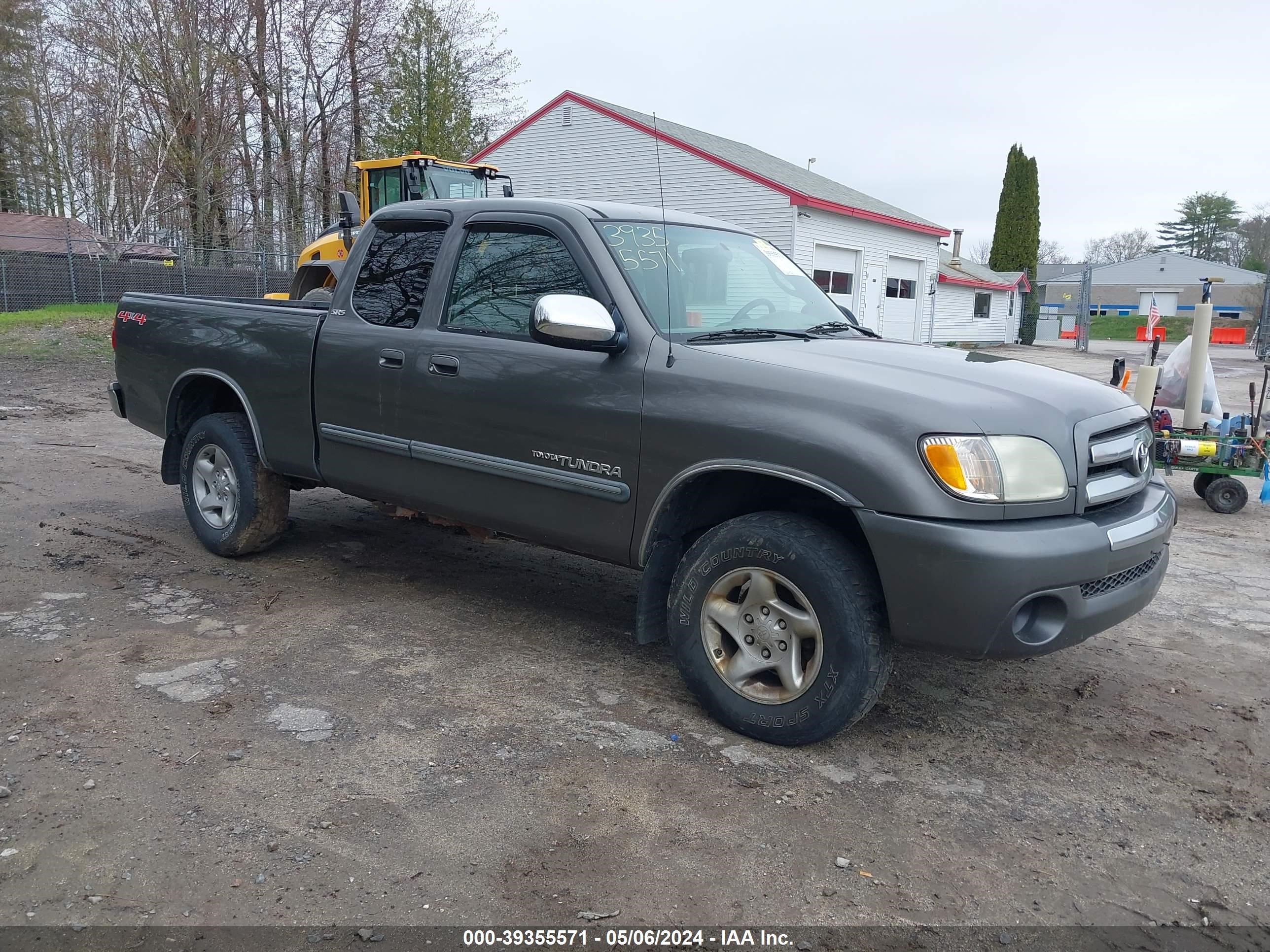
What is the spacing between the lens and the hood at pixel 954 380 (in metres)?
3.28

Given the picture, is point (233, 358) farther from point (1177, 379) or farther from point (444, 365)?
point (1177, 379)

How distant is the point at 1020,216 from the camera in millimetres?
49875

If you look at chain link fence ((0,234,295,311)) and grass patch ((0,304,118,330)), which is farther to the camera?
chain link fence ((0,234,295,311))

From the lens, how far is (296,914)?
8.43 ft

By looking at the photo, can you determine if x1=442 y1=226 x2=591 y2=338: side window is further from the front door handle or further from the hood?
the hood

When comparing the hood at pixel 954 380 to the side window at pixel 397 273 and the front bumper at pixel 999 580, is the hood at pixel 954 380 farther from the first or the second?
the side window at pixel 397 273

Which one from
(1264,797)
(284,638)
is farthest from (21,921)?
(1264,797)

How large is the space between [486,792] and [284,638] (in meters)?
1.75

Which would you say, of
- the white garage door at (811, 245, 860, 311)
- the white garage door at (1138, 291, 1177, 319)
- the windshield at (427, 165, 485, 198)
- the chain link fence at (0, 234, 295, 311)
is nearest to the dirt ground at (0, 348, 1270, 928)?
the windshield at (427, 165, 485, 198)

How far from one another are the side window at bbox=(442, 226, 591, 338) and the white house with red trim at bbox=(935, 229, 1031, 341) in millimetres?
34103

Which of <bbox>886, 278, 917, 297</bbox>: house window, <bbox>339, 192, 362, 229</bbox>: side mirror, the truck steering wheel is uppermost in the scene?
<bbox>339, 192, 362, 229</bbox>: side mirror

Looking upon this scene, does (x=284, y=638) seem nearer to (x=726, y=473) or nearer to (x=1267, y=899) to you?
(x=726, y=473)

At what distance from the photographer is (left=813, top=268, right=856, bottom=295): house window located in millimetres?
26252

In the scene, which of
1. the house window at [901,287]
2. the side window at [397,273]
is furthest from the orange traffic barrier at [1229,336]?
the side window at [397,273]
